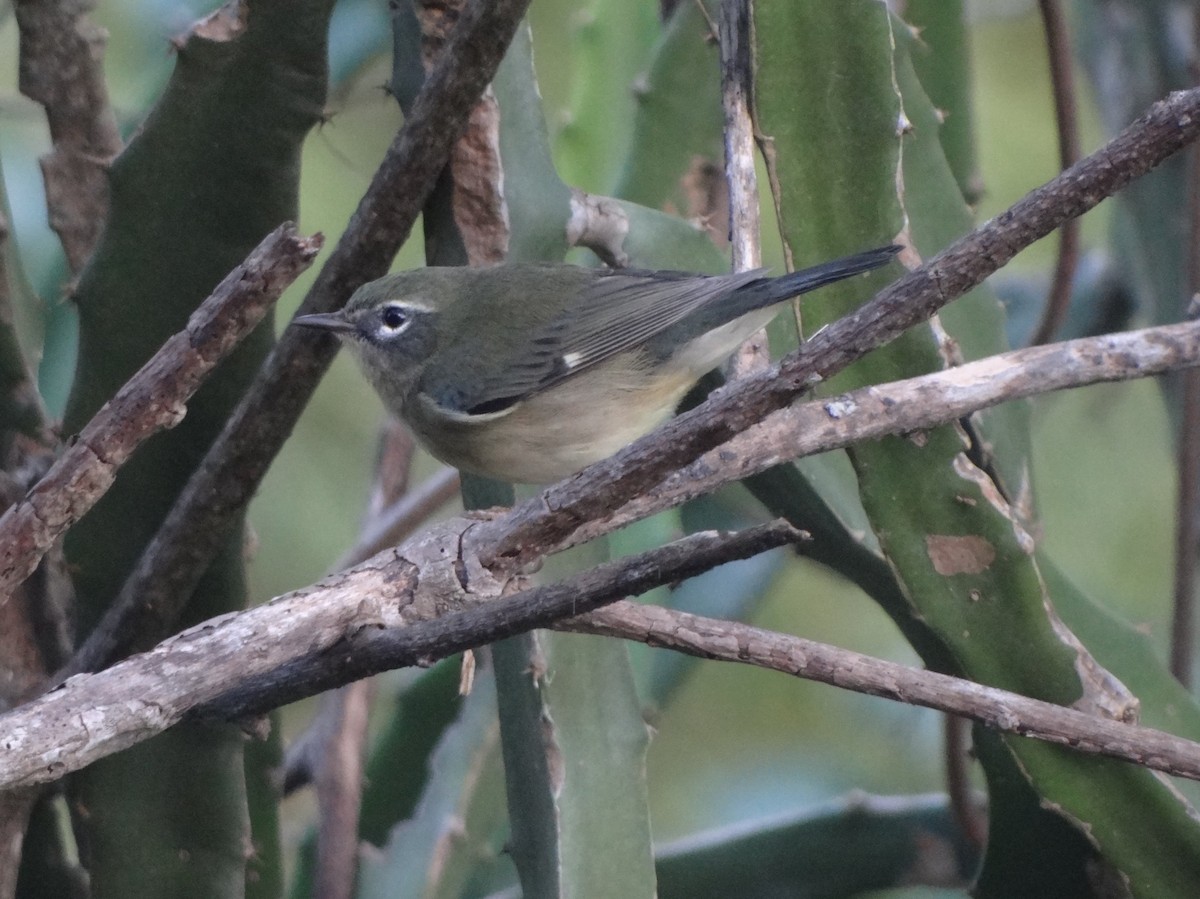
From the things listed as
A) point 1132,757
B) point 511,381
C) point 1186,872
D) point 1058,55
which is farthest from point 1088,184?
point 1058,55

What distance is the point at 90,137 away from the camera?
3.01 meters

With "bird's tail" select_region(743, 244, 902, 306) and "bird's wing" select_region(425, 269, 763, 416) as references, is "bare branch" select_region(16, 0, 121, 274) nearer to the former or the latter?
"bird's wing" select_region(425, 269, 763, 416)

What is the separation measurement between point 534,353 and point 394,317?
1.16ft

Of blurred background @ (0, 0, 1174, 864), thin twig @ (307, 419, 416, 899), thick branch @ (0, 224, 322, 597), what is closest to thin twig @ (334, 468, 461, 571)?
thin twig @ (307, 419, 416, 899)

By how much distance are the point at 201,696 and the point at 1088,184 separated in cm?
139

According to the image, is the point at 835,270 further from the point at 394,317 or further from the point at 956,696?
the point at 394,317

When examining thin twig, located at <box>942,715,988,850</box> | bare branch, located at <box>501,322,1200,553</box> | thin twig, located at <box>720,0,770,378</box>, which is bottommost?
thin twig, located at <box>942,715,988,850</box>

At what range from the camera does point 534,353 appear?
3221mm

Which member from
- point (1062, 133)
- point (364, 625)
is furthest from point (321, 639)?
point (1062, 133)

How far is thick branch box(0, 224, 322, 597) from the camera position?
178 cm

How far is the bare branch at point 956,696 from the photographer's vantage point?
2004mm

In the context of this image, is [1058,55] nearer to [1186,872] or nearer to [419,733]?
[1186,872]

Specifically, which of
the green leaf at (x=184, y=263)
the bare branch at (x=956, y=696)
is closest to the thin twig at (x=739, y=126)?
the green leaf at (x=184, y=263)

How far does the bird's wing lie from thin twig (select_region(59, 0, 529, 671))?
65 cm
